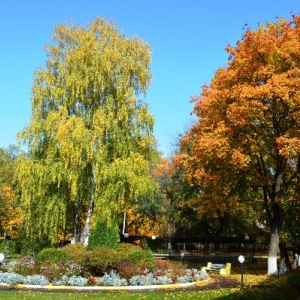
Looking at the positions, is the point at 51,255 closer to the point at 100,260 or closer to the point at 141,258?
the point at 100,260

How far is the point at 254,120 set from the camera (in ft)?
61.6

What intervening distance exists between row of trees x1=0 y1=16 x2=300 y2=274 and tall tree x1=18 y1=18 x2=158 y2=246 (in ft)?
0.20

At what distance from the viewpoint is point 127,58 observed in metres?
24.7

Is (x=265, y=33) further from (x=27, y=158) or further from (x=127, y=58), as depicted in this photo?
(x=27, y=158)

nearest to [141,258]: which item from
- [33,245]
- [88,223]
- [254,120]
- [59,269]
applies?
[59,269]

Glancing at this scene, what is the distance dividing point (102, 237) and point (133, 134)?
6.92m

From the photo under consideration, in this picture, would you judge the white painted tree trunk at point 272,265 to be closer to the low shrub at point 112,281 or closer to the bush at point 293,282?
the bush at point 293,282

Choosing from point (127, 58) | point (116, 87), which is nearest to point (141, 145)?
point (116, 87)

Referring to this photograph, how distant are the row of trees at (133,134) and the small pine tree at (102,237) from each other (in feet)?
4.16

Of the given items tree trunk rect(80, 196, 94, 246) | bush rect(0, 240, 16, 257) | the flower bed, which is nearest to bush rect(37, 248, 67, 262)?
the flower bed

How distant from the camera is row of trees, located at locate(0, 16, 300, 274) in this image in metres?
18.4

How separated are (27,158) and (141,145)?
674 centimetres

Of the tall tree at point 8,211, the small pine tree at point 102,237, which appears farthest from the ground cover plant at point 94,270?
the tall tree at point 8,211

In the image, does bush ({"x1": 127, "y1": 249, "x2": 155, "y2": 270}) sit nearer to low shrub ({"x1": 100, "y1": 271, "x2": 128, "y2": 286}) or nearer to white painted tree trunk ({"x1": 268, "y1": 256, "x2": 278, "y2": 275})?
low shrub ({"x1": 100, "y1": 271, "x2": 128, "y2": 286})
